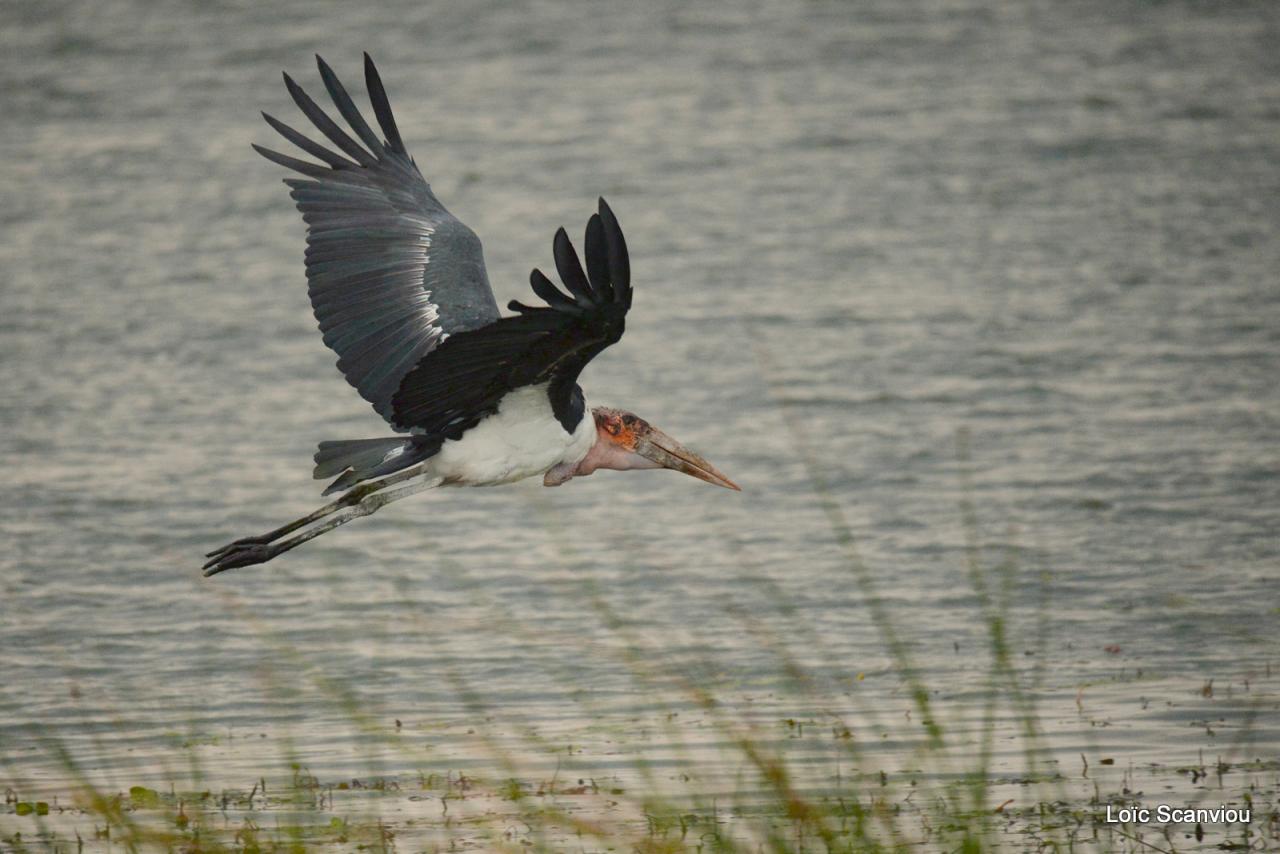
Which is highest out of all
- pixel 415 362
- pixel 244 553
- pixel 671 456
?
pixel 415 362

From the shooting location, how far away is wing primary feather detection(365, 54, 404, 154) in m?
7.43

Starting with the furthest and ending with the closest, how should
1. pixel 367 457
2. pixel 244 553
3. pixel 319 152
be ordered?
pixel 319 152 → pixel 244 553 → pixel 367 457

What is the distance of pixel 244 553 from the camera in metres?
7.30

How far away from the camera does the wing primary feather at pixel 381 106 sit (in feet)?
24.4

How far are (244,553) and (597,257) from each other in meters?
2.35

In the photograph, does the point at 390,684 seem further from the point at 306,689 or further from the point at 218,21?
the point at 218,21

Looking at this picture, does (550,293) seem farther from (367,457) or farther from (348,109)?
(348,109)

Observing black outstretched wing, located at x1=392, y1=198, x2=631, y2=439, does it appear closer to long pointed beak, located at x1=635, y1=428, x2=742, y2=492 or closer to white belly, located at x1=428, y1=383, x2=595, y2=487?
white belly, located at x1=428, y1=383, x2=595, y2=487

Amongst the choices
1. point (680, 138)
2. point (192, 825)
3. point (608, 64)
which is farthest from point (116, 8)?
point (192, 825)

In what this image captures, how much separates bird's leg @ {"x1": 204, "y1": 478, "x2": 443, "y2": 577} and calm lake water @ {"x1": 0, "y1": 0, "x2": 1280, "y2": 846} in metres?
0.62

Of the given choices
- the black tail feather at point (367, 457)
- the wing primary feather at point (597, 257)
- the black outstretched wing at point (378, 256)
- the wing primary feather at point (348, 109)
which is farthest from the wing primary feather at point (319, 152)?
A: the wing primary feather at point (597, 257)

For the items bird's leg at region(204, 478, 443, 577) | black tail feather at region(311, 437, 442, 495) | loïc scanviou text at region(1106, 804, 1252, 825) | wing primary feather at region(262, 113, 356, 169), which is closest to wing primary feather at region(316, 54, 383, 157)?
wing primary feather at region(262, 113, 356, 169)

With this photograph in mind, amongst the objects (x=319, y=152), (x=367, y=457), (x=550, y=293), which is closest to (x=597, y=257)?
(x=550, y=293)

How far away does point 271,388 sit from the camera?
1238cm
